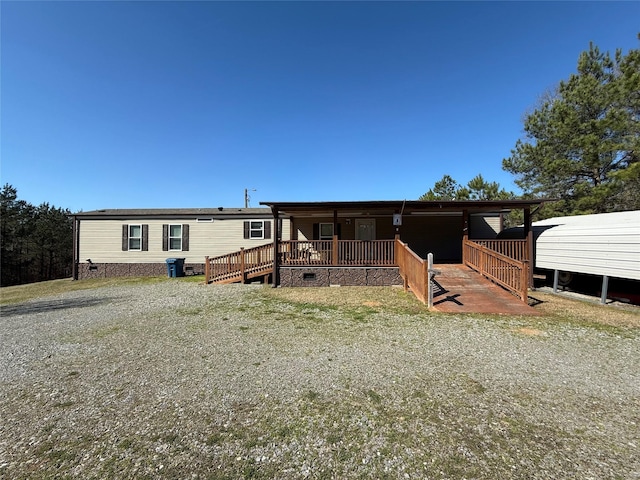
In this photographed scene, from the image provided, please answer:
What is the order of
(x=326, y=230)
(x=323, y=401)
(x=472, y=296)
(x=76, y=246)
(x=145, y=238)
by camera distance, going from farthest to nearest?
(x=145, y=238) → (x=76, y=246) → (x=326, y=230) → (x=472, y=296) → (x=323, y=401)

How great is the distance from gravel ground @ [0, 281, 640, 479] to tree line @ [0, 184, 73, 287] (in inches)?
1183

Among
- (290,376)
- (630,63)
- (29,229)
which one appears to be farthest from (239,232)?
(29,229)

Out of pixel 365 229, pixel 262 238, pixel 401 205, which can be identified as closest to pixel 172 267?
pixel 262 238

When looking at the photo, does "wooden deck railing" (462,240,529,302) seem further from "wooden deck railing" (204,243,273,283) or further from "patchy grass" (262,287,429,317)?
"wooden deck railing" (204,243,273,283)

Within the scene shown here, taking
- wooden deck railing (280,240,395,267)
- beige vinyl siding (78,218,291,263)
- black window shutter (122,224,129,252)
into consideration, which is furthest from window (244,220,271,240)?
black window shutter (122,224,129,252)

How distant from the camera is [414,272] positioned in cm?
849

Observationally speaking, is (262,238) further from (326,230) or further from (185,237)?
(185,237)

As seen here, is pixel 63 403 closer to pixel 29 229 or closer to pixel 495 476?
pixel 495 476

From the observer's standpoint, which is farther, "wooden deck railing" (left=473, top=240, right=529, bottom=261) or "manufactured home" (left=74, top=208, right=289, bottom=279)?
"manufactured home" (left=74, top=208, right=289, bottom=279)

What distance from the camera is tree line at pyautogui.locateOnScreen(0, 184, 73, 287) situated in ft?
87.9

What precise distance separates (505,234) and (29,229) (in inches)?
1606

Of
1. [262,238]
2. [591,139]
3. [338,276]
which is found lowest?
[338,276]

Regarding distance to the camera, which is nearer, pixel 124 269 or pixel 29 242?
pixel 124 269

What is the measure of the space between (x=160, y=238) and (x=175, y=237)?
798mm
